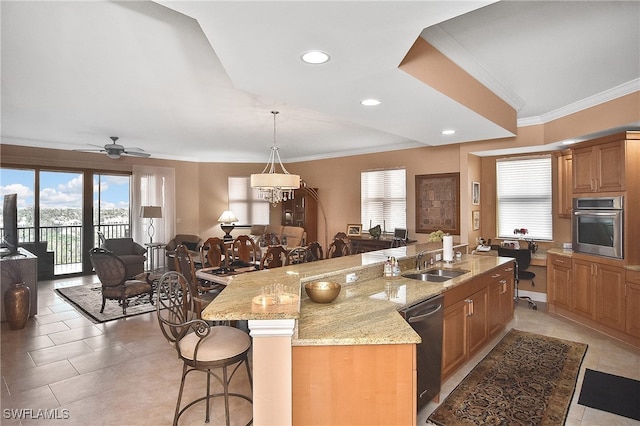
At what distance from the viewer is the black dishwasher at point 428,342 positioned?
7.82 ft

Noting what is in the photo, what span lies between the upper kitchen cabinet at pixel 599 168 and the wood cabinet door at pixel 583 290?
95 centimetres

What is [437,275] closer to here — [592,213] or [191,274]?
[592,213]

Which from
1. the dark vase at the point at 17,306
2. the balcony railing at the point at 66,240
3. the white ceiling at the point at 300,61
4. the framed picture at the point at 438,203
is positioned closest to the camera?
the white ceiling at the point at 300,61

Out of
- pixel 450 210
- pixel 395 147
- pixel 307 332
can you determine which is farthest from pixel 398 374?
pixel 395 147

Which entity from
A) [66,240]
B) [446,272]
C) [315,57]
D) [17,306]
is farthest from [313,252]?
[66,240]

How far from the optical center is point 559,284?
4891 mm

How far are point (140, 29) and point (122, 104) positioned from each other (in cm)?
223

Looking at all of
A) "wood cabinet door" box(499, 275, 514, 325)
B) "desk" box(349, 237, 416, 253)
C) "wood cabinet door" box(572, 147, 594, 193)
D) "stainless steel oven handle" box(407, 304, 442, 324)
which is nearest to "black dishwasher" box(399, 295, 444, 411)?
"stainless steel oven handle" box(407, 304, 442, 324)

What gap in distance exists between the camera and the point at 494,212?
6059 mm

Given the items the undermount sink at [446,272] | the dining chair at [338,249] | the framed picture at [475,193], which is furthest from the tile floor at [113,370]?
the dining chair at [338,249]

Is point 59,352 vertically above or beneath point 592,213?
beneath

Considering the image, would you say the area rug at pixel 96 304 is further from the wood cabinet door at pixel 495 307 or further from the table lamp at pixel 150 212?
the wood cabinet door at pixel 495 307

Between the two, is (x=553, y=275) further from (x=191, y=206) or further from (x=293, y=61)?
(x=191, y=206)

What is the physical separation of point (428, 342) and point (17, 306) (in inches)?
189
